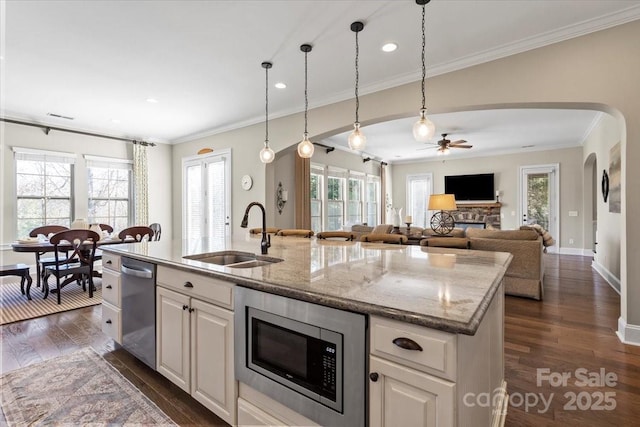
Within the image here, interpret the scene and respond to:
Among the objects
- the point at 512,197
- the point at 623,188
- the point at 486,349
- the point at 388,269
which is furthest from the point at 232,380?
the point at 512,197

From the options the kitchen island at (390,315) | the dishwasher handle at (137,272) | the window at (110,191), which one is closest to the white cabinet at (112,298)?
the dishwasher handle at (137,272)

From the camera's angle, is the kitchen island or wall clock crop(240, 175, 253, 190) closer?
the kitchen island

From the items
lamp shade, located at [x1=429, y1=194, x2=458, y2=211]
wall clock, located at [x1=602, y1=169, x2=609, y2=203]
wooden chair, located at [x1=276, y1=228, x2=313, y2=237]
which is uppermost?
wall clock, located at [x1=602, y1=169, x2=609, y2=203]

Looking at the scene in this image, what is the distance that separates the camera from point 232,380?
160 cm

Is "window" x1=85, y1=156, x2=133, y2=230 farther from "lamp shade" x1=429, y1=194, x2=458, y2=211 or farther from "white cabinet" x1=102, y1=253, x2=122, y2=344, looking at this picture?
"lamp shade" x1=429, y1=194, x2=458, y2=211

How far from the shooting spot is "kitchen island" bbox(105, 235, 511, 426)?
960 millimetres

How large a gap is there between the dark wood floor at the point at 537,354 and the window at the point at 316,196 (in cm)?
406

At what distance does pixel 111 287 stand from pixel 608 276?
23.2ft

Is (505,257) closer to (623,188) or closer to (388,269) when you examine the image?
(388,269)

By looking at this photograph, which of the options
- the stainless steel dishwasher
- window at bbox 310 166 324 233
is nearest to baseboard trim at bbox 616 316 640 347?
the stainless steel dishwasher

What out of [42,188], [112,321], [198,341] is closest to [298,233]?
[112,321]

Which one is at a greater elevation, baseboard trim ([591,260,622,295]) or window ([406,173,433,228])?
window ([406,173,433,228])

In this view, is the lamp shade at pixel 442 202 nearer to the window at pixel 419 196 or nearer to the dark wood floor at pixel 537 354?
the dark wood floor at pixel 537 354

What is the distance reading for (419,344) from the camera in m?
0.98
